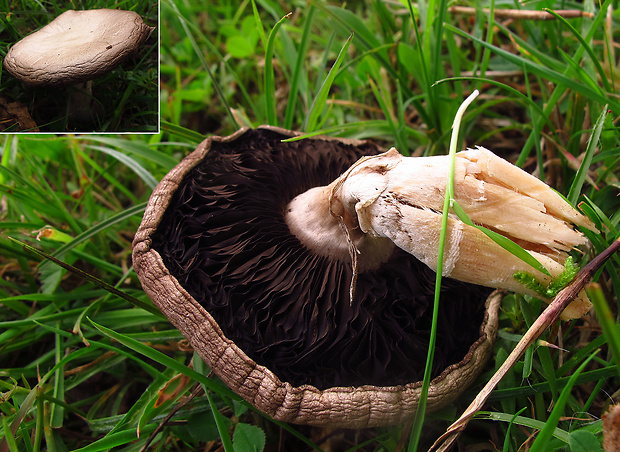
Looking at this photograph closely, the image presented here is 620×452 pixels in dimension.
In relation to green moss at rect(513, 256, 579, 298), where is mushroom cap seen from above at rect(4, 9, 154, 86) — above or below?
above

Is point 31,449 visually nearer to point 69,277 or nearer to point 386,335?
point 69,277

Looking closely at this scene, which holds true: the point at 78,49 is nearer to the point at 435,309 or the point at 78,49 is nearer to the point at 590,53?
the point at 435,309

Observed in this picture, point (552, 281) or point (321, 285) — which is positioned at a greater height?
point (552, 281)

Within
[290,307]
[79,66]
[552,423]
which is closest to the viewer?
[552,423]

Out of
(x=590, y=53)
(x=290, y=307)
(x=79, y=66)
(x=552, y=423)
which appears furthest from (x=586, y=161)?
(x=79, y=66)

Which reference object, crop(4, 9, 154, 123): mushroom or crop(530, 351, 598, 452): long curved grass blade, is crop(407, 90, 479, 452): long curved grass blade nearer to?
crop(530, 351, 598, 452): long curved grass blade

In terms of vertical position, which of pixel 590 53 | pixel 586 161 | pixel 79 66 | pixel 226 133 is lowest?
pixel 226 133

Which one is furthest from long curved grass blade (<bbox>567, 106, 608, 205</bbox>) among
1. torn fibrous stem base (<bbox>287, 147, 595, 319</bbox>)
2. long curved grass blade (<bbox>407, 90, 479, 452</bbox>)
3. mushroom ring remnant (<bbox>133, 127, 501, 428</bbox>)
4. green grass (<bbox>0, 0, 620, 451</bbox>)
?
long curved grass blade (<bbox>407, 90, 479, 452</bbox>)

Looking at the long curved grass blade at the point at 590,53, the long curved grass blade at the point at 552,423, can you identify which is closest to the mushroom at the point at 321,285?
the long curved grass blade at the point at 552,423

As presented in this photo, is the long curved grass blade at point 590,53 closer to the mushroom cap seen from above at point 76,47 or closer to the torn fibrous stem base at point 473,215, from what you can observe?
the torn fibrous stem base at point 473,215
